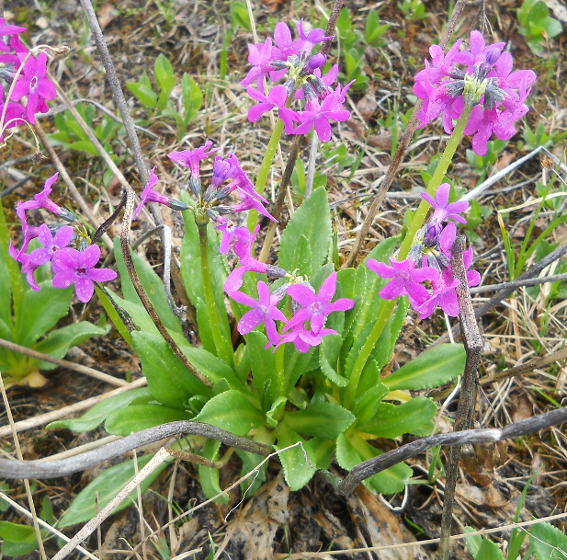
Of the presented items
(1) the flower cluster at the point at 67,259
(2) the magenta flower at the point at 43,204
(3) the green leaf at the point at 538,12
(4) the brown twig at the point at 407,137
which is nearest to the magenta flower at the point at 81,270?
(1) the flower cluster at the point at 67,259

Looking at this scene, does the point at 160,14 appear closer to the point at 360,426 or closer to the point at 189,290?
the point at 189,290

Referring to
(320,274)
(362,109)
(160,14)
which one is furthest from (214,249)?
(160,14)

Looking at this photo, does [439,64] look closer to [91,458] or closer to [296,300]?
[296,300]

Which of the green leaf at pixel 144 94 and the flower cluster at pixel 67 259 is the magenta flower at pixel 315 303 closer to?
the flower cluster at pixel 67 259

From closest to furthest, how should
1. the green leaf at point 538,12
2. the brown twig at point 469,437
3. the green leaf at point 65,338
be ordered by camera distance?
the brown twig at point 469,437 → the green leaf at point 65,338 → the green leaf at point 538,12

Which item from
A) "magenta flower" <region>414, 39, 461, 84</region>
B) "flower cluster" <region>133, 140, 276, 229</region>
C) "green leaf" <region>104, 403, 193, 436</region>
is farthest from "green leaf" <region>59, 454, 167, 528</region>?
"magenta flower" <region>414, 39, 461, 84</region>

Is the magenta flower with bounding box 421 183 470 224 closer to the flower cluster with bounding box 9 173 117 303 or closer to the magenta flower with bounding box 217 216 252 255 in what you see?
the magenta flower with bounding box 217 216 252 255

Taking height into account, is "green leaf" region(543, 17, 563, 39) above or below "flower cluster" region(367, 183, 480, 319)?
below
